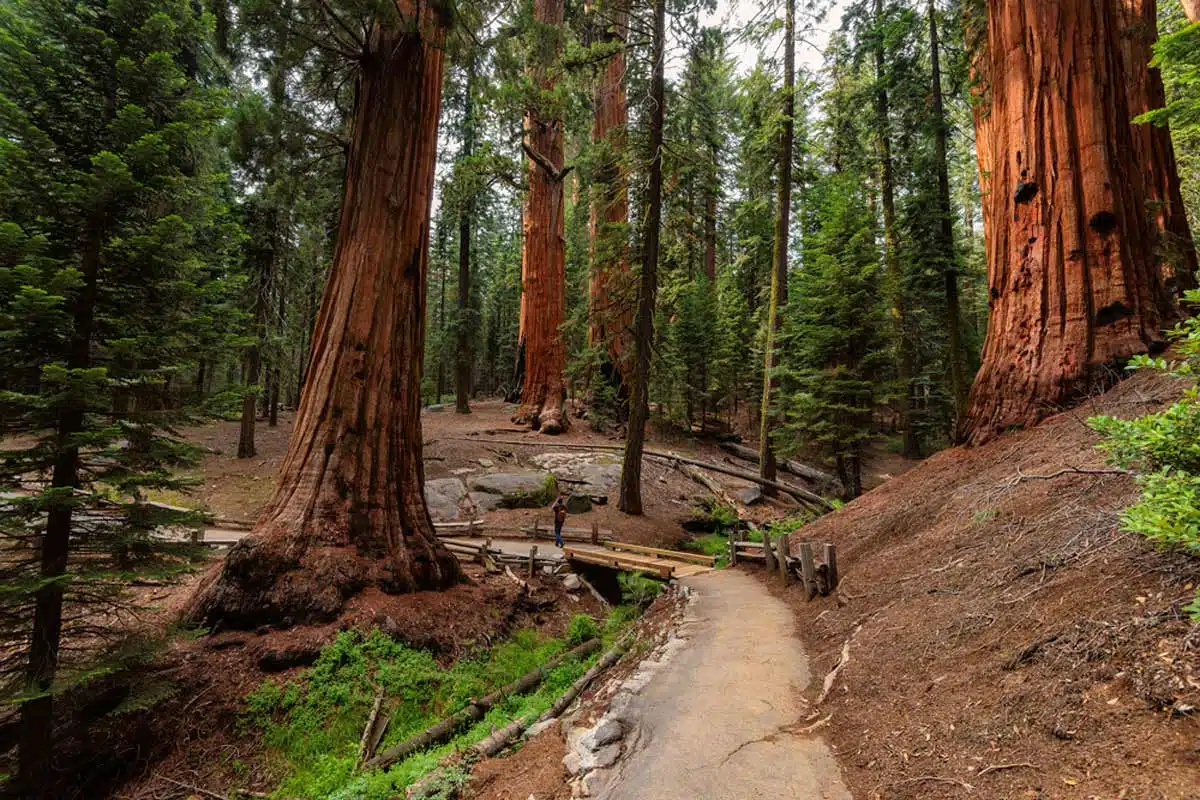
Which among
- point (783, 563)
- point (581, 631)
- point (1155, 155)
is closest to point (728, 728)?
point (581, 631)

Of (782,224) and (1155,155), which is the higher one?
(782,224)

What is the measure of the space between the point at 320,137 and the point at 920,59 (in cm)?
1807

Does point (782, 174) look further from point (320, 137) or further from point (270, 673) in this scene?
point (270, 673)

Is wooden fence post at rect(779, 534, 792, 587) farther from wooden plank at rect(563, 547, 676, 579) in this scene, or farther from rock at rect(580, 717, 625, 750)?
rock at rect(580, 717, 625, 750)

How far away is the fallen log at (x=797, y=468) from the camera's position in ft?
58.8

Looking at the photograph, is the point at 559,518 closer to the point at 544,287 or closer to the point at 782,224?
the point at 544,287

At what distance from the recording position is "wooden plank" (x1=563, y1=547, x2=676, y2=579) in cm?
932

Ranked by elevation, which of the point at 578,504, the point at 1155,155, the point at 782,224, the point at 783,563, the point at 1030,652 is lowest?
the point at 578,504

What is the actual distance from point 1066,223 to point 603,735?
25.8 ft

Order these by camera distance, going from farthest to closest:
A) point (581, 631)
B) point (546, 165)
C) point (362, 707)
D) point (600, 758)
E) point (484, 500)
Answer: point (546, 165)
point (484, 500)
point (581, 631)
point (362, 707)
point (600, 758)

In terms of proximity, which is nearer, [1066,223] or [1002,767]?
[1002,767]

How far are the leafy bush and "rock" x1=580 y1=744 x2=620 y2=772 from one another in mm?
3119

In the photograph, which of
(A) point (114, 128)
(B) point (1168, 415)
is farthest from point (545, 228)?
(B) point (1168, 415)

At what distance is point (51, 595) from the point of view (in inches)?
174
